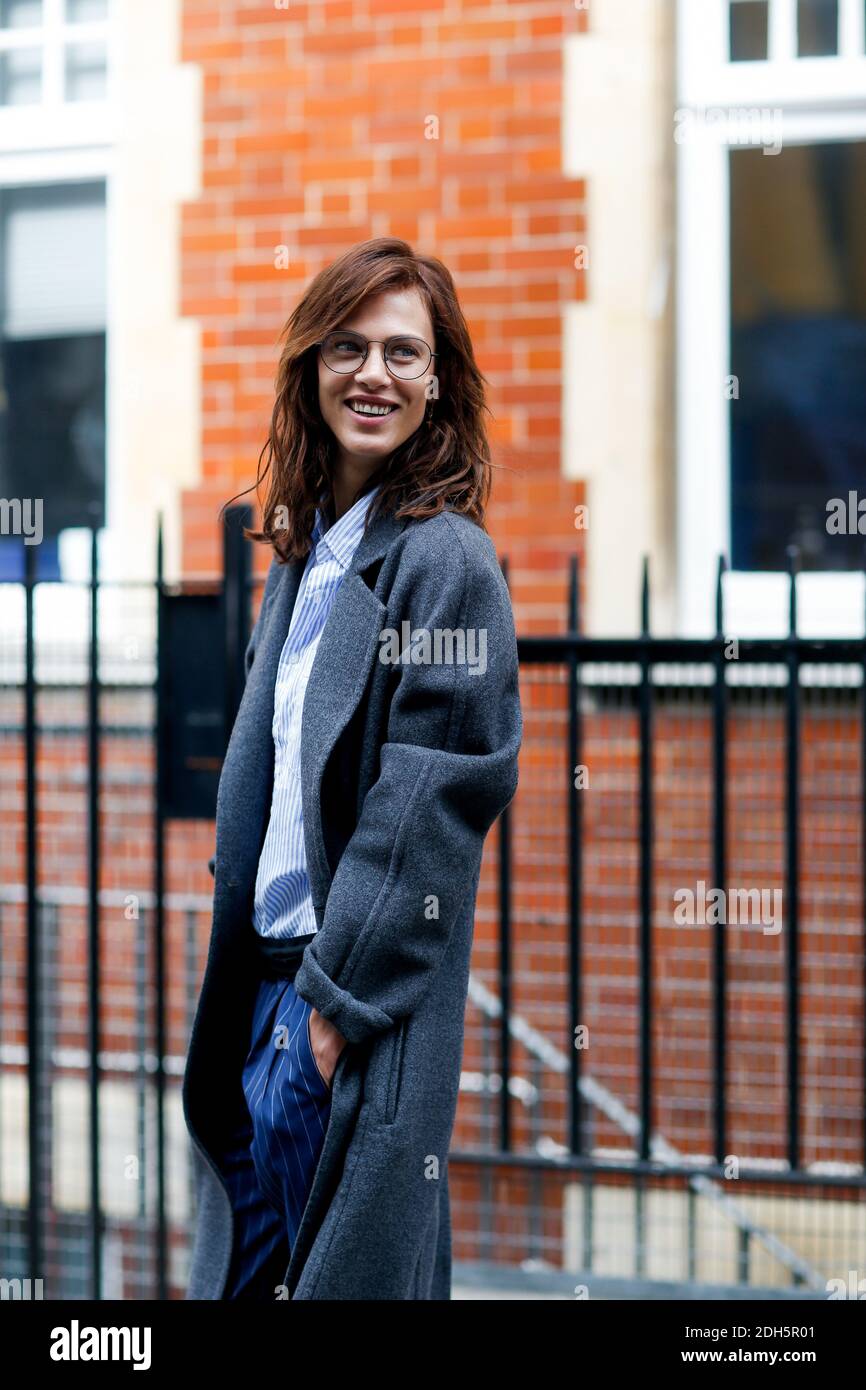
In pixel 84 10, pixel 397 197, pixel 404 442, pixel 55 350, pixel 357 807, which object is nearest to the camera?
pixel 357 807

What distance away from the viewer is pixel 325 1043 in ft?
6.28

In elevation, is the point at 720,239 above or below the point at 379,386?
above

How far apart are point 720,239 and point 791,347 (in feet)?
1.46

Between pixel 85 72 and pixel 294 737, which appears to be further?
pixel 85 72

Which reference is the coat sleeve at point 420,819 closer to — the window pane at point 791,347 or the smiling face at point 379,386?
the smiling face at point 379,386

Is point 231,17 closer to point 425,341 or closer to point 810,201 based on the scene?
point 810,201

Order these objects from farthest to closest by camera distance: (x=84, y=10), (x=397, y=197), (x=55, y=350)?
1. (x=55, y=350)
2. (x=84, y=10)
3. (x=397, y=197)

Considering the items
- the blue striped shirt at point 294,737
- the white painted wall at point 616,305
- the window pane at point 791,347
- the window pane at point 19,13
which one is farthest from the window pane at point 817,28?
the blue striped shirt at point 294,737

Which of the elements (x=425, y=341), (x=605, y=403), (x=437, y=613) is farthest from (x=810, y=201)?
(x=437, y=613)

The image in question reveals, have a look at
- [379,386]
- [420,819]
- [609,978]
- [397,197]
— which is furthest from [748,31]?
[420,819]

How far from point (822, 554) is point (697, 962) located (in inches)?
57.1

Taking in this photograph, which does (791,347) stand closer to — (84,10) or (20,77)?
(84,10)

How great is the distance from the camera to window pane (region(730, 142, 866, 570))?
4.64 m

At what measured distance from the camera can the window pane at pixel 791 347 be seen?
4641 mm
